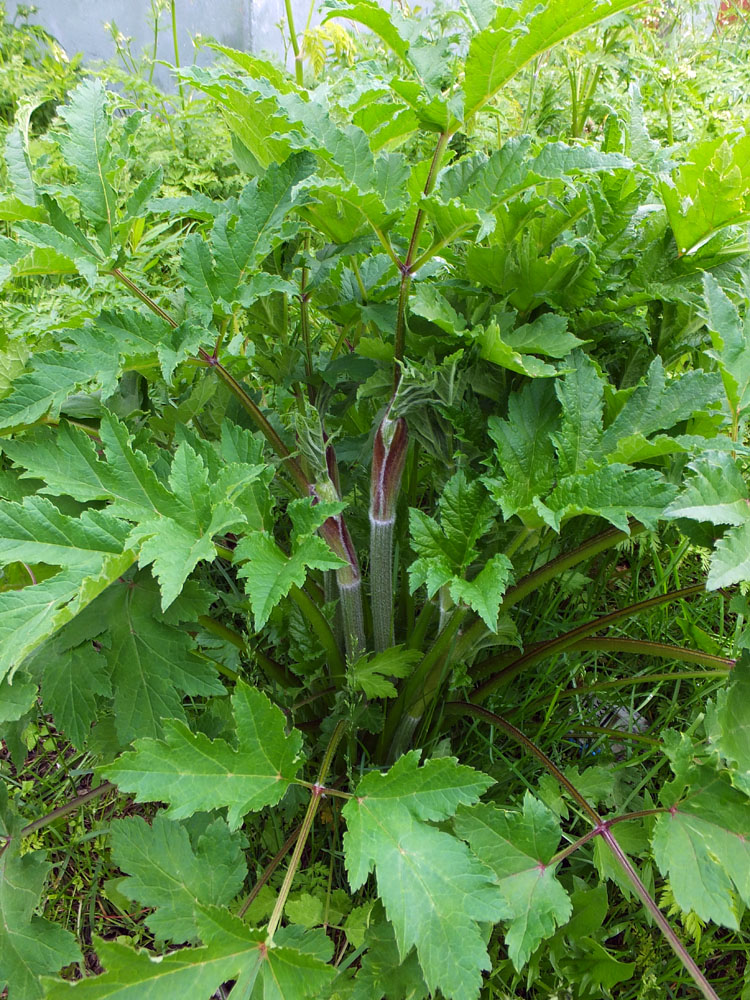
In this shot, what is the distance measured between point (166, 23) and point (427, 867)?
4518mm

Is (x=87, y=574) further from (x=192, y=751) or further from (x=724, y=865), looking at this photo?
(x=724, y=865)

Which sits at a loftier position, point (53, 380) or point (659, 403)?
point (53, 380)

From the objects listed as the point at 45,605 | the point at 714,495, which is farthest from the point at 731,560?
the point at 45,605

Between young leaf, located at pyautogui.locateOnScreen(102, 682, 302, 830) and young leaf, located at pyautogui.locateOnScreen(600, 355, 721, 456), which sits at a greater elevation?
young leaf, located at pyautogui.locateOnScreen(600, 355, 721, 456)

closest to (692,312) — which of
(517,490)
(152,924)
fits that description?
(517,490)

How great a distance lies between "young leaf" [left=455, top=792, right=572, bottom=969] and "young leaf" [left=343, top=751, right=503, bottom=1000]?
12 centimetres

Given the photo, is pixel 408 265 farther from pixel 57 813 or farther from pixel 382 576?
pixel 57 813

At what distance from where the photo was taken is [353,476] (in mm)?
1590

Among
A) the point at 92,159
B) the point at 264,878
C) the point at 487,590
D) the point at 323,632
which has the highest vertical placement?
the point at 92,159

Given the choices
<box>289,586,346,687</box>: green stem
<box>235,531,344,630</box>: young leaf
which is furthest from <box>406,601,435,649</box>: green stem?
<box>235,531,344,630</box>: young leaf

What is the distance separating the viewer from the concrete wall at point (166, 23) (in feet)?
13.1

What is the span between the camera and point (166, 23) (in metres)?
4.12

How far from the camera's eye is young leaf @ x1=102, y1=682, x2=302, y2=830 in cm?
103

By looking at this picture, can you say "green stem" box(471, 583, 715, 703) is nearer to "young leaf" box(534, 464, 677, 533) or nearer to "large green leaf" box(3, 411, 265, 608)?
"young leaf" box(534, 464, 677, 533)
